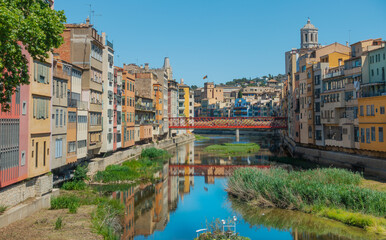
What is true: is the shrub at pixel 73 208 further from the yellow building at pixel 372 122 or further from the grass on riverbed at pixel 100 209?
the yellow building at pixel 372 122

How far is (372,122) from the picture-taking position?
38.8 m

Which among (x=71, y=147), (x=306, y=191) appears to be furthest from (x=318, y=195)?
(x=71, y=147)

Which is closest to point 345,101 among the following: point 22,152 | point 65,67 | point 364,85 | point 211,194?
point 364,85

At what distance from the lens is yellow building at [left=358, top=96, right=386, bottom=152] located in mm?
37031

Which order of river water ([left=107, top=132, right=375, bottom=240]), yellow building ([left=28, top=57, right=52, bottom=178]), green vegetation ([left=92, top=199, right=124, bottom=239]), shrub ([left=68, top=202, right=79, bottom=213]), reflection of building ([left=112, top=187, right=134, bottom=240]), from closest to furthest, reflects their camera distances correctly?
green vegetation ([left=92, top=199, right=124, bottom=239]), river water ([left=107, top=132, right=375, bottom=240]), reflection of building ([left=112, top=187, right=134, bottom=240]), shrub ([left=68, top=202, right=79, bottom=213]), yellow building ([left=28, top=57, right=52, bottom=178])

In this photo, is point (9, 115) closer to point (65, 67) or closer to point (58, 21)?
point (58, 21)

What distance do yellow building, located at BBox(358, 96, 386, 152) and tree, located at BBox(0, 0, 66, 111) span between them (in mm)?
32225

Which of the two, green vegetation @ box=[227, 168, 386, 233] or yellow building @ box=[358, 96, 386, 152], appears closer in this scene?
green vegetation @ box=[227, 168, 386, 233]

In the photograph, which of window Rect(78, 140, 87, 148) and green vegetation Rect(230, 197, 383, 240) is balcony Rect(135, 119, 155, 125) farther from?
green vegetation Rect(230, 197, 383, 240)

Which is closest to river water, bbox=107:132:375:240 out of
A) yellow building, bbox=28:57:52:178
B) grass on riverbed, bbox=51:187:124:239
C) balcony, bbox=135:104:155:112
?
grass on riverbed, bbox=51:187:124:239

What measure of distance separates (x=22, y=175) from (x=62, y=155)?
713 cm

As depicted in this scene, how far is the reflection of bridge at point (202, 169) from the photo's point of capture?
46.9m

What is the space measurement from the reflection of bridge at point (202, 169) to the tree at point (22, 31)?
32.6 meters

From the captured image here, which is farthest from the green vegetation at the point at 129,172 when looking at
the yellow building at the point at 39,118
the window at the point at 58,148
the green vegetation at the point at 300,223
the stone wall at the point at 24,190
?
the green vegetation at the point at 300,223
